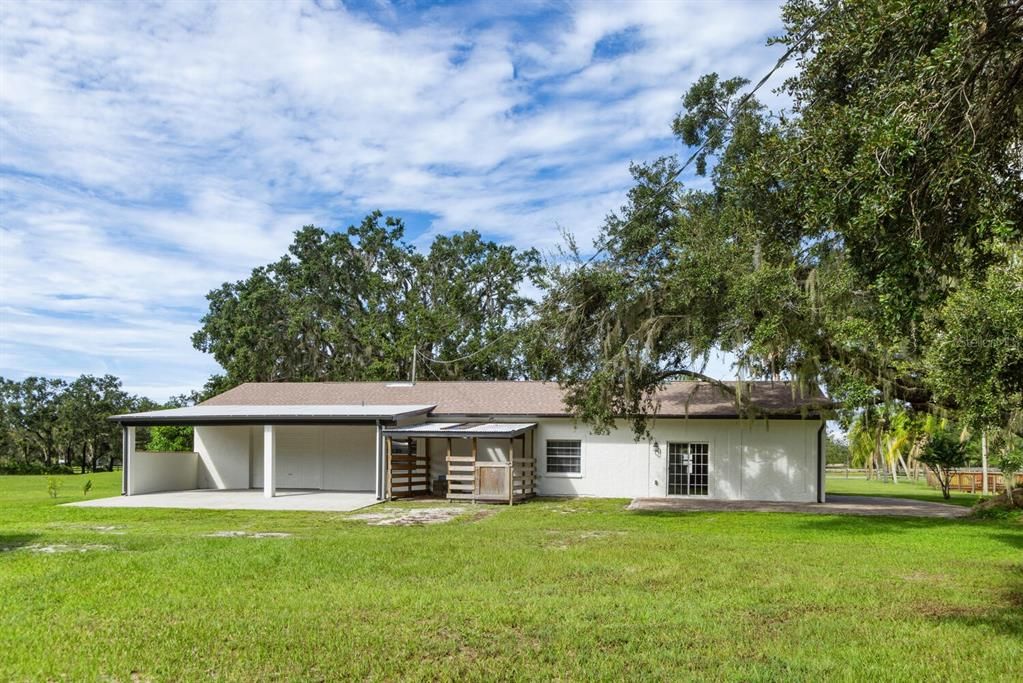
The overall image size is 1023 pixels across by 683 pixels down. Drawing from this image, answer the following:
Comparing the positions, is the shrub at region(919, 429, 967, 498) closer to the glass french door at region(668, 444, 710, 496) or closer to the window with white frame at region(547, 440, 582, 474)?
the glass french door at region(668, 444, 710, 496)

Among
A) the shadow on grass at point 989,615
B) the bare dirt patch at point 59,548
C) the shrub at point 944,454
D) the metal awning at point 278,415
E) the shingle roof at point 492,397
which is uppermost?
the shingle roof at point 492,397

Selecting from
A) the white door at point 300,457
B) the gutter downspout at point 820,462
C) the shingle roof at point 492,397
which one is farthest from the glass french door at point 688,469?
the white door at point 300,457

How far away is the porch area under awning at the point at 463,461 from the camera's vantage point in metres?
22.1

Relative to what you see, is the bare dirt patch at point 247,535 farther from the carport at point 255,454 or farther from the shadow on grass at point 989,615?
the shadow on grass at point 989,615

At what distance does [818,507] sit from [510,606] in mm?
15132

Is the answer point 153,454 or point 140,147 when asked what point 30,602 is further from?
point 153,454

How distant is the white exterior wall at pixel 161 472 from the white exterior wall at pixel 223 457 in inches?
13.8

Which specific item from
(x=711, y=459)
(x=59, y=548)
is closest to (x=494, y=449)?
(x=711, y=459)

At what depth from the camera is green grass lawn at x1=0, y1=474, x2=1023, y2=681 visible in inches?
248

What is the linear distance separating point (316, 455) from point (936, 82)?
2385 cm

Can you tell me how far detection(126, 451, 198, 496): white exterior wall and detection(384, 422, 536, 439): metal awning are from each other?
789 centimetres

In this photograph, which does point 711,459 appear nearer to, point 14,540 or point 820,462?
point 820,462

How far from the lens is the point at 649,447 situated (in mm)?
24375

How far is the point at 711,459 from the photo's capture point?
78.2 feet
